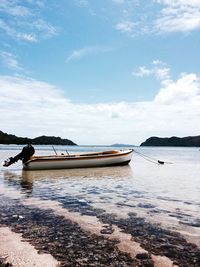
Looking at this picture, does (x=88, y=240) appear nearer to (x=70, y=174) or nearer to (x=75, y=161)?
(x=70, y=174)

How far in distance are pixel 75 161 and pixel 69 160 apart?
71 centimetres

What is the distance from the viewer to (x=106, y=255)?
7.27 meters

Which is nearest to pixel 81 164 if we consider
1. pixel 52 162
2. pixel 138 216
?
pixel 52 162

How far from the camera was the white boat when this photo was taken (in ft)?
99.1

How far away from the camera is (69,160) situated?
103 feet

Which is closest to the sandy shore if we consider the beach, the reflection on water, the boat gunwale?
the beach

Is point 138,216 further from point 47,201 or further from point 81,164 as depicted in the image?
point 81,164

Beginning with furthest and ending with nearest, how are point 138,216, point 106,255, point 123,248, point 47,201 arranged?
point 47,201 < point 138,216 < point 123,248 < point 106,255

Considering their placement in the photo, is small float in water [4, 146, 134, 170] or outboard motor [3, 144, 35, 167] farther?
small float in water [4, 146, 134, 170]

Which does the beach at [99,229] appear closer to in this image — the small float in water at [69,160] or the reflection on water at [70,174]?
the reflection on water at [70,174]

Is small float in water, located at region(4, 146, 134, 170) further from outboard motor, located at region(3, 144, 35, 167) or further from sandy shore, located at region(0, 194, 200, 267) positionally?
sandy shore, located at region(0, 194, 200, 267)

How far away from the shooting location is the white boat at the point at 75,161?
99.1ft

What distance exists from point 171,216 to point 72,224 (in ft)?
12.4

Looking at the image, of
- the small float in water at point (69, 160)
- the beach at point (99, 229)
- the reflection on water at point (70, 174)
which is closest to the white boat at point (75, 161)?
the small float in water at point (69, 160)
